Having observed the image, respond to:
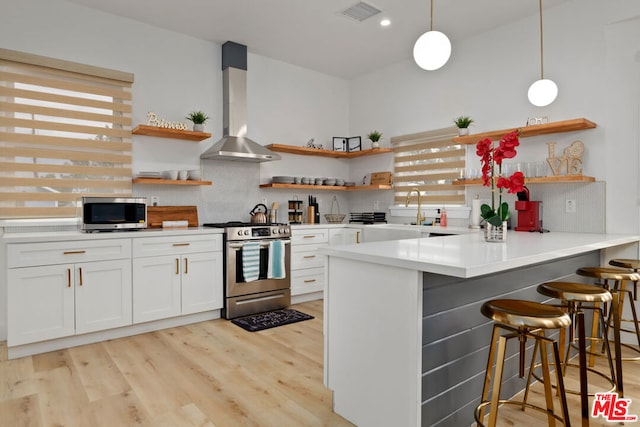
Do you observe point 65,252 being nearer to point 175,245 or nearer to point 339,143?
point 175,245

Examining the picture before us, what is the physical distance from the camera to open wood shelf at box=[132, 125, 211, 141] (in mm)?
3898

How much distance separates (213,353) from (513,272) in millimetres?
2233

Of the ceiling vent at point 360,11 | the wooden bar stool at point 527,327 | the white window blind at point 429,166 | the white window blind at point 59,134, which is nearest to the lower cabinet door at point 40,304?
the white window blind at point 59,134

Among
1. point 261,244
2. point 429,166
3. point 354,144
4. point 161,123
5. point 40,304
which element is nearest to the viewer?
point 40,304

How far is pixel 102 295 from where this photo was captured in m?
3.29

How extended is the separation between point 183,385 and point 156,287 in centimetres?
127

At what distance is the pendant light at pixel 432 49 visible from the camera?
250cm

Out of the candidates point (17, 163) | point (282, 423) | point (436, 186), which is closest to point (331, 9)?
point (436, 186)

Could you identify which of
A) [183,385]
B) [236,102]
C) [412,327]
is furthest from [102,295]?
[412,327]

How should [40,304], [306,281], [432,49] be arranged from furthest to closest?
[306,281], [40,304], [432,49]

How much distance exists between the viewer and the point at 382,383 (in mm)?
1908

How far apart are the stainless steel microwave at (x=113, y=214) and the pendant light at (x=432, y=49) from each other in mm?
2672

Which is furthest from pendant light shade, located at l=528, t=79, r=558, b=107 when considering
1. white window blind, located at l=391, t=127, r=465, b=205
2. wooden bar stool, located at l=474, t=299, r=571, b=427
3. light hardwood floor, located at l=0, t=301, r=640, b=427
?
wooden bar stool, located at l=474, t=299, r=571, b=427

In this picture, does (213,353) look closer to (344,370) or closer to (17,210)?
(344,370)
